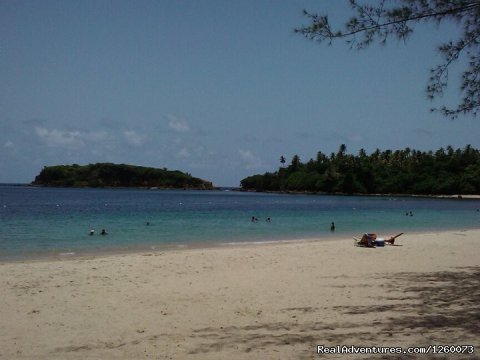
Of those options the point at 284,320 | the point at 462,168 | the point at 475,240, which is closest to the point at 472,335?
the point at 284,320

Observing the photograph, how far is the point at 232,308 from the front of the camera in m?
8.53

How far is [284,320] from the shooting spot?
7.56m

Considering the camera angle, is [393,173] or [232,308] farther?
[393,173]

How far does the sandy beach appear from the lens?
621 cm

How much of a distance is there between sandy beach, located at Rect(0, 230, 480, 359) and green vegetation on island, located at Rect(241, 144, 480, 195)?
142 metres

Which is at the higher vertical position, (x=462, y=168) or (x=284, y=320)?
(x=462, y=168)

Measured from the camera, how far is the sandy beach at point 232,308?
6.21m

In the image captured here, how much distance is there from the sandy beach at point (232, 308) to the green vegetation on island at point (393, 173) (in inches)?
5594

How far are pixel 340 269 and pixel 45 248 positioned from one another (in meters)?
13.9

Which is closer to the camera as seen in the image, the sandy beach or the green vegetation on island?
the sandy beach

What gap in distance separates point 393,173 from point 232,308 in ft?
536

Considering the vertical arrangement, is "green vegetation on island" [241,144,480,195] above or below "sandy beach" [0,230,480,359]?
above

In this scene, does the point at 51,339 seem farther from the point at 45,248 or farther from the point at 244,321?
the point at 45,248

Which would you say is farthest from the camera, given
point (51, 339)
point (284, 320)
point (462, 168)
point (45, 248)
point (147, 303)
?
point (462, 168)
